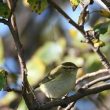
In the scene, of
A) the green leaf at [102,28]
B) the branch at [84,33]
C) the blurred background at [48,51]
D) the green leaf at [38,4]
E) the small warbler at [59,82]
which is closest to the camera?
the branch at [84,33]

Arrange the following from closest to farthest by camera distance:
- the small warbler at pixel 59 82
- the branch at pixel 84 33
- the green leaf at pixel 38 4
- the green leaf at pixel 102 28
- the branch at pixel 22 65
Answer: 1. the branch at pixel 22 65
2. the branch at pixel 84 33
3. the green leaf at pixel 38 4
4. the green leaf at pixel 102 28
5. the small warbler at pixel 59 82

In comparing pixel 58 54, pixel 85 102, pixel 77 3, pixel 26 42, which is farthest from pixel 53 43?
pixel 77 3

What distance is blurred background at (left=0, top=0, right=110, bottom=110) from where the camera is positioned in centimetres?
339

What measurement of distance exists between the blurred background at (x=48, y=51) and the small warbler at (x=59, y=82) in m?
0.14

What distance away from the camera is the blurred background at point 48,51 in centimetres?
339

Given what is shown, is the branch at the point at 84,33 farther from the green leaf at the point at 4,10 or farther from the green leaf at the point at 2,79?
the green leaf at the point at 2,79

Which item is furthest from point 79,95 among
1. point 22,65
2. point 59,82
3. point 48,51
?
point 48,51

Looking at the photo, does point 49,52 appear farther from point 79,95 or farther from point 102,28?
point 79,95

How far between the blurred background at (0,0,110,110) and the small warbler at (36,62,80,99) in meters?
0.14

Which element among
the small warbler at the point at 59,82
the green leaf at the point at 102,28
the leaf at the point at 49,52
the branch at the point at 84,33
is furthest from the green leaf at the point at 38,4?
the leaf at the point at 49,52

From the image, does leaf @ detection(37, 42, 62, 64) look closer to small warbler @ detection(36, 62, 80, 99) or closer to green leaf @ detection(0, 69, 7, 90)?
small warbler @ detection(36, 62, 80, 99)

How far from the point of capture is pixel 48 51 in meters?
3.83

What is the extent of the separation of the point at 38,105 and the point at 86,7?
470mm

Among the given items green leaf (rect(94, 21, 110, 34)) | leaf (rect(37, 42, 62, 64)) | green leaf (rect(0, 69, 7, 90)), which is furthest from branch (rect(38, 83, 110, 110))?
leaf (rect(37, 42, 62, 64))
